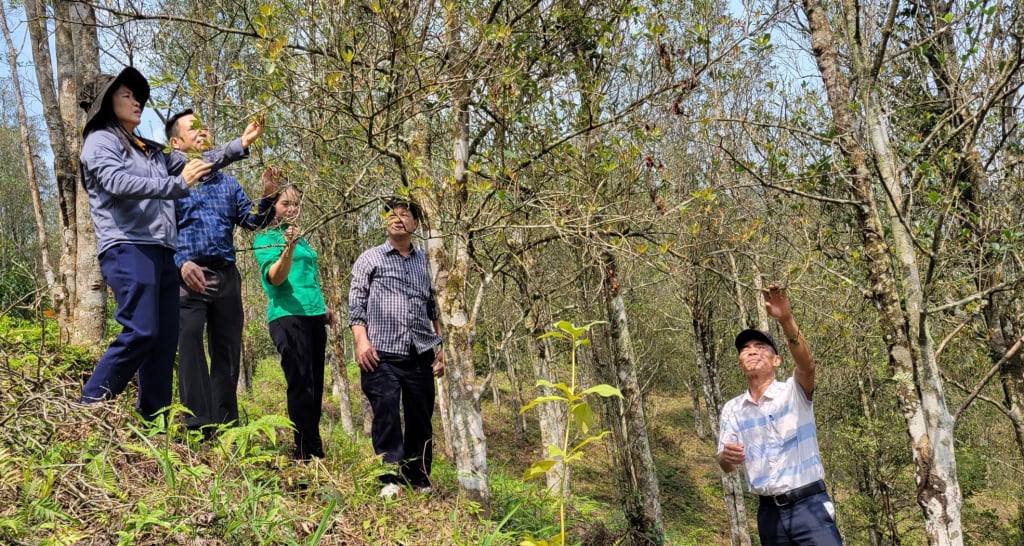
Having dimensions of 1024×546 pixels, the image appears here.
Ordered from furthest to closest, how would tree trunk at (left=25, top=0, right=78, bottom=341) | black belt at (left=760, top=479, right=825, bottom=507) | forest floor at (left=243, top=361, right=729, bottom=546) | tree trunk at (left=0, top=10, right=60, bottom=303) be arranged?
forest floor at (left=243, top=361, right=729, bottom=546) < tree trunk at (left=0, top=10, right=60, bottom=303) < tree trunk at (left=25, top=0, right=78, bottom=341) < black belt at (left=760, top=479, right=825, bottom=507)

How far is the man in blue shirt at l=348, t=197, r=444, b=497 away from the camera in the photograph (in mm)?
4043

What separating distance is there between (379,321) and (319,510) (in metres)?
1.50

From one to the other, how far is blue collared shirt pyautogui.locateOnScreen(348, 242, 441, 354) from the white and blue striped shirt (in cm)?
212

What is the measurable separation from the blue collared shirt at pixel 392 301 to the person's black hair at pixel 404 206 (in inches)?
13.0

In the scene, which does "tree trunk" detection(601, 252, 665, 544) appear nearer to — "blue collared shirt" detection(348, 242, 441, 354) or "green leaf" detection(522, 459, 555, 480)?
"blue collared shirt" detection(348, 242, 441, 354)

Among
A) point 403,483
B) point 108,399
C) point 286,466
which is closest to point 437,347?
point 403,483

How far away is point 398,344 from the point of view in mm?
4125

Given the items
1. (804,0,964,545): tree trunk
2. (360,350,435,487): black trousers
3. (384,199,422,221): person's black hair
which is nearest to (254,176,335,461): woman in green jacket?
(360,350,435,487): black trousers

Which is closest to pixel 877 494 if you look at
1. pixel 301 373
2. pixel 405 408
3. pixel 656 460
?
pixel 656 460

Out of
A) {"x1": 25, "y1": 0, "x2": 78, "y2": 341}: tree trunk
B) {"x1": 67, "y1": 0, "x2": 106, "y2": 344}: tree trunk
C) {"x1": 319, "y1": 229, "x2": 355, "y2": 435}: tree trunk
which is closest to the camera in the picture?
{"x1": 67, "y1": 0, "x2": 106, "y2": 344}: tree trunk

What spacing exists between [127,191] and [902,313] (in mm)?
5278

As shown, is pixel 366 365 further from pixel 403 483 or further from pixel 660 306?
pixel 660 306

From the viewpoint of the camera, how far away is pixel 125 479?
265 centimetres

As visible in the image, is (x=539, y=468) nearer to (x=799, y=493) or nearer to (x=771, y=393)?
(x=799, y=493)
